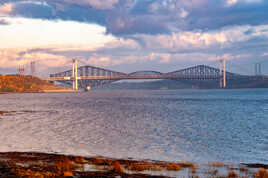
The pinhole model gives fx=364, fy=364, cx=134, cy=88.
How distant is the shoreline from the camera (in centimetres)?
1434

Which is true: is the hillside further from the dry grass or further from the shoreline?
the dry grass

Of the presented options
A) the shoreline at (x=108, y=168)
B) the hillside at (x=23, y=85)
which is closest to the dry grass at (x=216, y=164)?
the shoreline at (x=108, y=168)

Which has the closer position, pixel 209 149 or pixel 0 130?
pixel 209 149

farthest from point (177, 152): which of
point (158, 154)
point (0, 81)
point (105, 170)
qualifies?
point (0, 81)

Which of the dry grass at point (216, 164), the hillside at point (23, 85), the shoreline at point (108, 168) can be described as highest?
the hillside at point (23, 85)

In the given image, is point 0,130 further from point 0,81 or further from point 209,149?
point 0,81

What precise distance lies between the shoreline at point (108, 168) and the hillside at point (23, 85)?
16432 centimetres

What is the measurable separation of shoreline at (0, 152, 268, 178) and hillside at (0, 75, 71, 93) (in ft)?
539

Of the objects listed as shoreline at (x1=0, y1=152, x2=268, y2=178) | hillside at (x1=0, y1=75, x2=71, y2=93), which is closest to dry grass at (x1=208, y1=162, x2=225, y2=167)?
shoreline at (x1=0, y1=152, x2=268, y2=178)

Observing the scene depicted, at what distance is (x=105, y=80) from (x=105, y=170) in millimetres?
161205

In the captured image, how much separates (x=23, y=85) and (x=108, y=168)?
176346 millimetres

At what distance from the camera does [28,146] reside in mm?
23266

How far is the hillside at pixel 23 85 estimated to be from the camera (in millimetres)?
175125

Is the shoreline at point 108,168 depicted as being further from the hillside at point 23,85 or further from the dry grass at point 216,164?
the hillside at point 23,85
